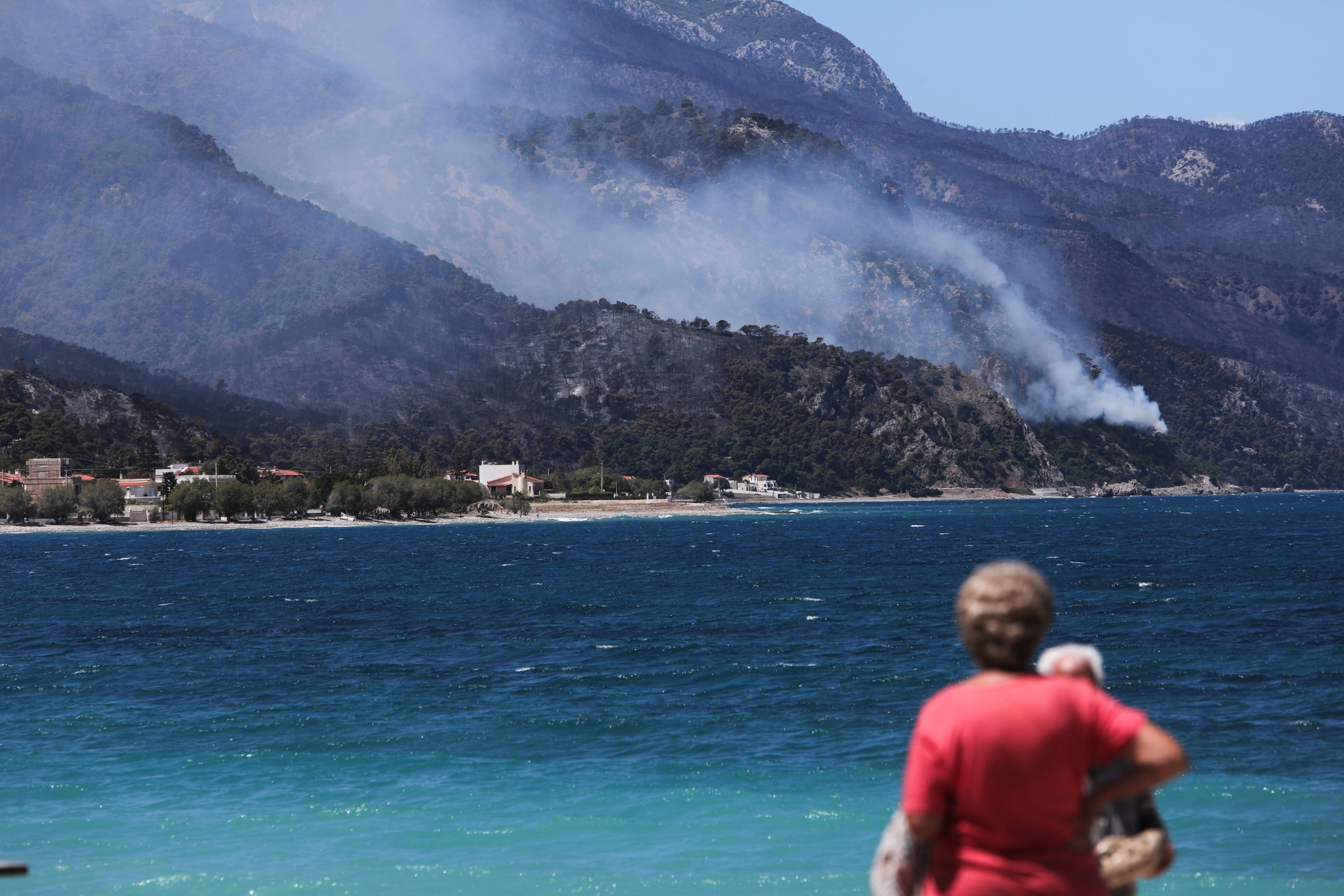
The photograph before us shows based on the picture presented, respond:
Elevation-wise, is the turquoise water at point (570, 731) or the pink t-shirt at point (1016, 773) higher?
the pink t-shirt at point (1016, 773)

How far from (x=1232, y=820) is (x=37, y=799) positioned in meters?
16.9

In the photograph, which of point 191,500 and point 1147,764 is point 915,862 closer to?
point 1147,764

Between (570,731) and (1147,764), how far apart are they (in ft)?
69.8

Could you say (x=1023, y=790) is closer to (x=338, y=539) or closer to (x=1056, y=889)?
(x=1056, y=889)

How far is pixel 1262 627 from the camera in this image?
43.5 meters

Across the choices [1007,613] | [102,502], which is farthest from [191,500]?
[1007,613]

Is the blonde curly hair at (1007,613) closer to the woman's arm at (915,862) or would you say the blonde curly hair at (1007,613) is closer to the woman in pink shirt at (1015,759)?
the woman in pink shirt at (1015,759)

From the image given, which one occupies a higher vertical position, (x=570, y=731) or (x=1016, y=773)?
(x=1016, y=773)

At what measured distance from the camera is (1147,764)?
571 centimetres

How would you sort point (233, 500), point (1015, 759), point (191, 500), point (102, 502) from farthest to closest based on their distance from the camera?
point (233, 500)
point (191, 500)
point (102, 502)
point (1015, 759)

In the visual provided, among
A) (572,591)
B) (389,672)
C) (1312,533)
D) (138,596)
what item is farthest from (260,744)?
(1312,533)

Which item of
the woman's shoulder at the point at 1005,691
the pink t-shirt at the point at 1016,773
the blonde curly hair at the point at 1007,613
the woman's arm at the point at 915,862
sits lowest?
the woman's arm at the point at 915,862

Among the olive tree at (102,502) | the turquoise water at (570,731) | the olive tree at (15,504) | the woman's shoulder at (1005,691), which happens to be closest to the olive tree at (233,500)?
the olive tree at (102,502)

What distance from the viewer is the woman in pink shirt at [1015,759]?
565 centimetres
